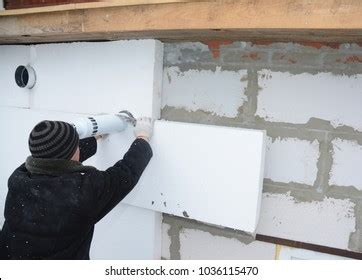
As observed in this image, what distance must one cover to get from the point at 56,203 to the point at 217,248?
2.86ft

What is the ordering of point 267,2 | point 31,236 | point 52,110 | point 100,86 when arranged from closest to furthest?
point 267,2, point 31,236, point 100,86, point 52,110

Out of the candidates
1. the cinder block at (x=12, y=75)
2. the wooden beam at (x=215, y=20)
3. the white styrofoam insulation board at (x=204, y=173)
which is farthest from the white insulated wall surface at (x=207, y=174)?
the cinder block at (x=12, y=75)

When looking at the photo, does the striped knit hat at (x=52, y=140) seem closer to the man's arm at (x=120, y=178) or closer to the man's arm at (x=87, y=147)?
the man's arm at (x=120, y=178)

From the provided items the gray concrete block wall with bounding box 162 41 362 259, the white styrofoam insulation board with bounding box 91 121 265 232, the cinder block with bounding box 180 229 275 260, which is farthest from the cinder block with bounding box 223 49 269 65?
the cinder block with bounding box 180 229 275 260

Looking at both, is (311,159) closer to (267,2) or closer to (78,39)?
(267,2)

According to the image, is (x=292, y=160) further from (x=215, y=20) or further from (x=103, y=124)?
(x=103, y=124)

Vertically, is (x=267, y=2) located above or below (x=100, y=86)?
above

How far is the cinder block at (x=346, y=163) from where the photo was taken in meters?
1.39

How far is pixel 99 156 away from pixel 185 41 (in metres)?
0.76

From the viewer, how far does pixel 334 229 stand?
146cm

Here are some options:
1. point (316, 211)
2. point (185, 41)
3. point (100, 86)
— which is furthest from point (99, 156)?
point (316, 211)

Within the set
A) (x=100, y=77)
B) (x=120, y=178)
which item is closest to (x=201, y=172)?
(x=120, y=178)

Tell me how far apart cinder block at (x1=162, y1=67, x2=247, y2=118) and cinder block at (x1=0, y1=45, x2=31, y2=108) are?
3.18 ft

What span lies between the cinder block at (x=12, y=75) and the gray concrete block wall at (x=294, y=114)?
0.99m
